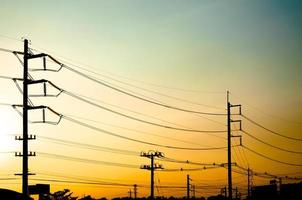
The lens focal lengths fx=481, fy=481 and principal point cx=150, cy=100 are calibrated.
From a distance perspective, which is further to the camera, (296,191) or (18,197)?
(296,191)

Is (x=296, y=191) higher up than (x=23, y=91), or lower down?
lower down

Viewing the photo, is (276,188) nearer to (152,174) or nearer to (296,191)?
(296,191)

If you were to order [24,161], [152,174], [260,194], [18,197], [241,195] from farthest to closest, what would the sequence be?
[241,195] < [260,194] < [152,174] < [18,197] < [24,161]

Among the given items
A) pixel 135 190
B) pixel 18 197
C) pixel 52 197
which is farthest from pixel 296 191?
pixel 18 197

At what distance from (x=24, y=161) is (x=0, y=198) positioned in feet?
34.8

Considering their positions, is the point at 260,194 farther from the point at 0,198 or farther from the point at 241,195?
the point at 0,198

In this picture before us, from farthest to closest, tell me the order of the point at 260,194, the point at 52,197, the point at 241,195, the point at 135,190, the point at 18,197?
the point at 241,195, the point at 135,190, the point at 260,194, the point at 52,197, the point at 18,197

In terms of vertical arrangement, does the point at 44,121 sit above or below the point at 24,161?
above

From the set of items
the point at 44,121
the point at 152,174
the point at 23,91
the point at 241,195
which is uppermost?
the point at 23,91

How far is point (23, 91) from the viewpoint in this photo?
139 feet

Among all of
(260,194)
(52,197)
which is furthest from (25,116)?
(260,194)

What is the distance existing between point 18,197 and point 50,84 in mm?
12653

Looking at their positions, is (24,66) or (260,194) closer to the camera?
(24,66)

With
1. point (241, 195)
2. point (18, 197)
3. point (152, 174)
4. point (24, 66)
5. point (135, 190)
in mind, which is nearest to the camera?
point (24, 66)
